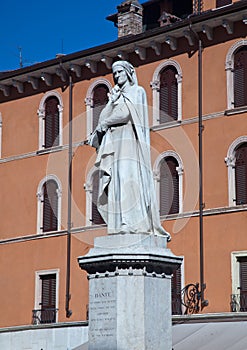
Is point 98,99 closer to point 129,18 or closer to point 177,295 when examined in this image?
point 129,18

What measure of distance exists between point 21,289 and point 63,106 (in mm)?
6135

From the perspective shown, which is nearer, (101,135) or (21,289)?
(101,135)

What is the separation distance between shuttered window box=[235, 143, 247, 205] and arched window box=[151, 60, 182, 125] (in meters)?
2.55

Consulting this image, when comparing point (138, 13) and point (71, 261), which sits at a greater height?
point (138, 13)

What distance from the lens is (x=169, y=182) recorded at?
30.4 meters

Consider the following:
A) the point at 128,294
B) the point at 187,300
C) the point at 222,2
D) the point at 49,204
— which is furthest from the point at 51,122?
the point at 128,294

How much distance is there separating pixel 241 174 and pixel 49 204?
780cm

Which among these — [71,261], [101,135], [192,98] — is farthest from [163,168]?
[101,135]

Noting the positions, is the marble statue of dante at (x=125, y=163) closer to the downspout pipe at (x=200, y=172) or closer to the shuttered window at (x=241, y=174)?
the shuttered window at (x=241, y=174)

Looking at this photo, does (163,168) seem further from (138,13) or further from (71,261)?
(138,13)

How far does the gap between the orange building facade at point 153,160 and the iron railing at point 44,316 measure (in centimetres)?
4

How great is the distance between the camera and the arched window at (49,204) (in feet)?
110

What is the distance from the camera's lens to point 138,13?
3762 cm

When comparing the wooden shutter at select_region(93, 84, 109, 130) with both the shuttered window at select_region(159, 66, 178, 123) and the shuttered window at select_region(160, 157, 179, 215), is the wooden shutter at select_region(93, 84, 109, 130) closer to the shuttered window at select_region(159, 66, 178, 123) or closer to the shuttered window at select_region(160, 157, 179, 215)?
the shuttered window at select_region(159, 66, 178, 123)
